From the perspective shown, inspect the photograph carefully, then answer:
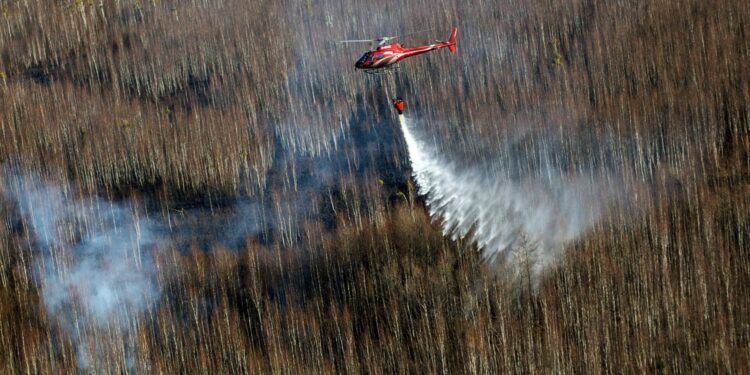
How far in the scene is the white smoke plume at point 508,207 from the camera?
5703 cm

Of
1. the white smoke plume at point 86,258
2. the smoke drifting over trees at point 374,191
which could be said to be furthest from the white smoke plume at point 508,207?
the white smoke plume at point 86,258

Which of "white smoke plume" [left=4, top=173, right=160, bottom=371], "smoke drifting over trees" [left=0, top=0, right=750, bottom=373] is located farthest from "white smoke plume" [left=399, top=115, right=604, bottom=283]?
"white smoke plume" [left=4, top=173, right=160, bottom=371]

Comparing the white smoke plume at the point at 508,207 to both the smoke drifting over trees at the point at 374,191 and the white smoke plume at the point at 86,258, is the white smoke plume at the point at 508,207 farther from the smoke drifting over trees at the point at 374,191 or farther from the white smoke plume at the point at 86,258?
the white smoke plume at the point at 86,258

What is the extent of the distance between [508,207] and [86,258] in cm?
2354

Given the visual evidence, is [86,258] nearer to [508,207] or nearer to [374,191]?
[374,191]

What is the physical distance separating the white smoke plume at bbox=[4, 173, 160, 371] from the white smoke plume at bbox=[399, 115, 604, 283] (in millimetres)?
15754

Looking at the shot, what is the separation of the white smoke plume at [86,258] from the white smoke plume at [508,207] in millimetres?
15754

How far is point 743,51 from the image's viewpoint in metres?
67.8

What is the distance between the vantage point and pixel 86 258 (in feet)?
212

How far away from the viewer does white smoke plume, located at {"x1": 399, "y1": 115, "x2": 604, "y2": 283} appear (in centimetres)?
5703

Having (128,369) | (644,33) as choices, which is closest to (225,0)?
(644,33)

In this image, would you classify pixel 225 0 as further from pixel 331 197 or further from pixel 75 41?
pixel 331 197

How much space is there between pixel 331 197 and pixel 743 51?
1006 inches

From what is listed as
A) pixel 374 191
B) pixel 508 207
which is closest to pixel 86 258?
pixel 374 191
